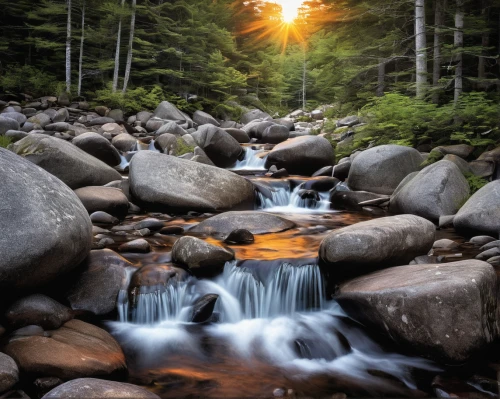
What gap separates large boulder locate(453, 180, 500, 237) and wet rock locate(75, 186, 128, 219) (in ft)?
18.3

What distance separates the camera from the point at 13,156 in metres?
4.35

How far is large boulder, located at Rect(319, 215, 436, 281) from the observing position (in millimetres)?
4496

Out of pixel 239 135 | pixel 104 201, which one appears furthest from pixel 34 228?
pixel 239 135

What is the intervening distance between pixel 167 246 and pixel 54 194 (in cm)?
200

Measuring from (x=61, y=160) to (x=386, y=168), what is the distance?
21.9 feet

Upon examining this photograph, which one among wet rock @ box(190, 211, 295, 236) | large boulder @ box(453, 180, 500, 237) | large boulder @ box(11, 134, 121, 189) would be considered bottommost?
wet rock @ box(190, 211, 295, 236)

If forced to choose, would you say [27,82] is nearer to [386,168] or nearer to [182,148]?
[182,148]

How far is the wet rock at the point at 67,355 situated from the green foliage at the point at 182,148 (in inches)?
360

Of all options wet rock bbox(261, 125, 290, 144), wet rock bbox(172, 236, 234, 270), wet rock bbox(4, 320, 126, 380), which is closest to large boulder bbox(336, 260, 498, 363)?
wet rock bbox(172, 236, 234, 270)

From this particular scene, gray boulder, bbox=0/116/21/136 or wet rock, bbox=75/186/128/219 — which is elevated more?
gray boulder, bbox=0/116/21/136

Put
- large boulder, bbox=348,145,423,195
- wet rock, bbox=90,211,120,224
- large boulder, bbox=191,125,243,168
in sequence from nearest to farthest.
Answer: wet rock, bbox=90,211,120,224 → large boulder, bbox=348,145,423,195 → large boulder, bbox=191,125,243,168

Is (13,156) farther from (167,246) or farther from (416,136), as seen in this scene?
(416,136)

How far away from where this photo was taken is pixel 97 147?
11.8m

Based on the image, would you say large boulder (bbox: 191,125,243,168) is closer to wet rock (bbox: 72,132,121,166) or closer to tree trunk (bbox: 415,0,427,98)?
wet rock (bbox: 72,132,121,166)
